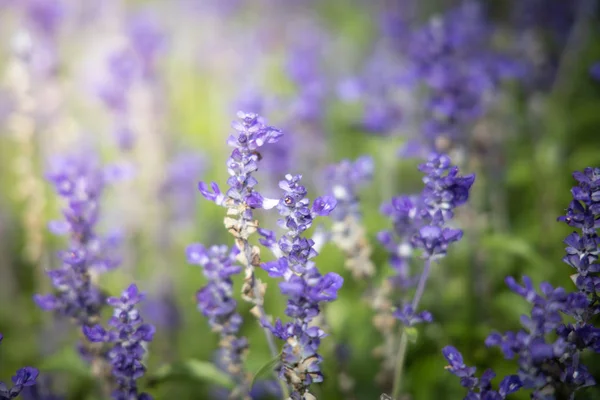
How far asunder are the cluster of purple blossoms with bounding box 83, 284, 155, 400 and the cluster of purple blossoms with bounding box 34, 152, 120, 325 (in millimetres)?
362

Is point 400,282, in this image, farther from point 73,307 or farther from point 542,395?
Answer: point 73,307

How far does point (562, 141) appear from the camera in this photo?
563 centimetres

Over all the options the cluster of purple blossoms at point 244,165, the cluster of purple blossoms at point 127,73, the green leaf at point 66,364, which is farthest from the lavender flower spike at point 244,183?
the cluster of purple blossoms at point 127,73

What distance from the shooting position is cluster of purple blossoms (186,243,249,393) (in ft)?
8.48

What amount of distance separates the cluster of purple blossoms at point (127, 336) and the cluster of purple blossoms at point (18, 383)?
0.27 m

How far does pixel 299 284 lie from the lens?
2.22 m

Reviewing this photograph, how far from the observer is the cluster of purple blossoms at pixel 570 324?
2305 millimetres

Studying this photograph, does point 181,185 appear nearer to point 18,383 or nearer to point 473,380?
point 18,383

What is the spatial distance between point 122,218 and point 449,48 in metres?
3.48

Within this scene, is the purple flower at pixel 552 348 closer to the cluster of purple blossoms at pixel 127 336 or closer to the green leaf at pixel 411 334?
the green leaf at pixel 411 334

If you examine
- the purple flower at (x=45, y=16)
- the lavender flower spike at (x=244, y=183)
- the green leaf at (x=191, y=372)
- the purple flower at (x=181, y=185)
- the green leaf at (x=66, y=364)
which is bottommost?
the green leaf at (x=191, y=372)

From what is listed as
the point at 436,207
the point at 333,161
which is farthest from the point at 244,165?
the point at 333,161

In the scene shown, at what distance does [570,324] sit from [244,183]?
4.79 ft

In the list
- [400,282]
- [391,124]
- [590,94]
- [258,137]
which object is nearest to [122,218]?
[391,124]
